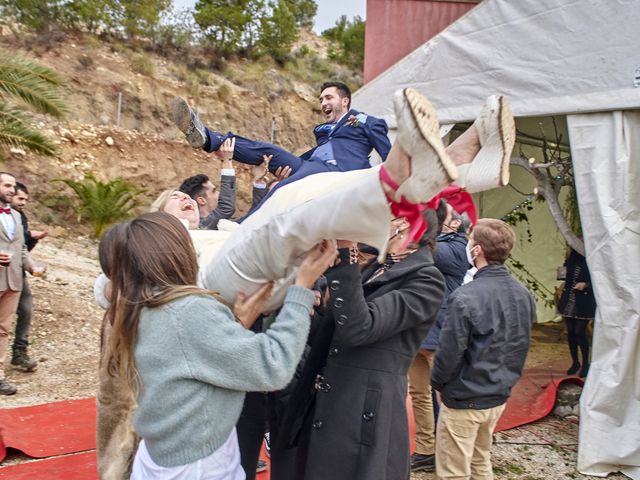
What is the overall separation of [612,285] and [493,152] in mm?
2914

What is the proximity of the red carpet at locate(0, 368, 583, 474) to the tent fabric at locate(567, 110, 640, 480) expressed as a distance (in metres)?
0.88

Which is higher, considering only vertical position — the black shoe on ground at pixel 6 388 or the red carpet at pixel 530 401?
the black shoe on ground at pixel 6 388

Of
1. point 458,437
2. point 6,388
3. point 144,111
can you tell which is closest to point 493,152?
point 458,437

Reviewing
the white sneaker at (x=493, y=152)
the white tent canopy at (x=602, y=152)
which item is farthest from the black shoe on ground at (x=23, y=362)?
the white sneaker at (x=493, y=152)

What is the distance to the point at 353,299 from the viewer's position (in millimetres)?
1973

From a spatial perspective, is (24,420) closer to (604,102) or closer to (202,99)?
(604,102)

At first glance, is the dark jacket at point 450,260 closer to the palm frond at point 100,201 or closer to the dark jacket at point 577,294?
the dark jacket at point 577,294

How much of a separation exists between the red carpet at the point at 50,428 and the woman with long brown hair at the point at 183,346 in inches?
99.0

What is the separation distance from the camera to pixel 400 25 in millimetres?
5730

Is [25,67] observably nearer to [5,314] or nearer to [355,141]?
[5,314]

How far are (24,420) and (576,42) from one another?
16.2ft

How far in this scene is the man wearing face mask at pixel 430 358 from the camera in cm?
397

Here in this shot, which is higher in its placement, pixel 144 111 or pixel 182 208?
pixel 144 111

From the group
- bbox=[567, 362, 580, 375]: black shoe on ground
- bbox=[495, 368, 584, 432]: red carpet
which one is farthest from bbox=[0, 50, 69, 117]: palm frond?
bbox=[567, 362, 580, 375]: black shoe on ground
